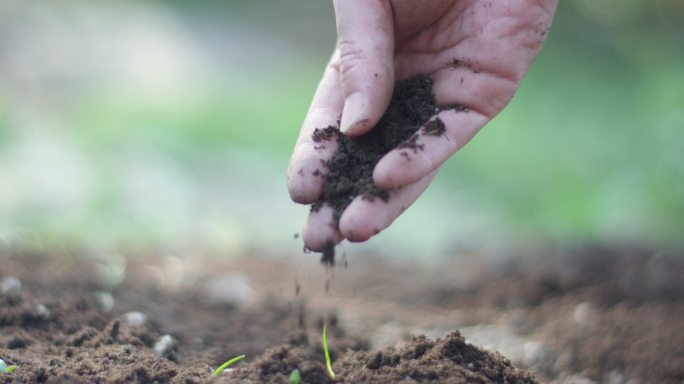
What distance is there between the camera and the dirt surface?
2.06 meters

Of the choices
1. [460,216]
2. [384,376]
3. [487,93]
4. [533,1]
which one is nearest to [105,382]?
[384,376]

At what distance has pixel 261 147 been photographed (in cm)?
665

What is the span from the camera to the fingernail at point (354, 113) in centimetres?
218

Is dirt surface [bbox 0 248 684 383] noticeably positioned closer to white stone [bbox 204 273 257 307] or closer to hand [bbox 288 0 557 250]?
white stone [bbox 204 273 257 307]

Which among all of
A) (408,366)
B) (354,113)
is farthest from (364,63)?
(408,366)

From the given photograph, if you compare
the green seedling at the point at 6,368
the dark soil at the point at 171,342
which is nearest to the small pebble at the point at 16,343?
the dark soil at the point at 171,342

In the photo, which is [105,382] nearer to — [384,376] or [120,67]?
[384,376]

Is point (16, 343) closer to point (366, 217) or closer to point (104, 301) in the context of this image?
point (104, 301)

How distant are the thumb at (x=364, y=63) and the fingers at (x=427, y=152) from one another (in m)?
0.18

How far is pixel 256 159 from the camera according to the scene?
6461mm

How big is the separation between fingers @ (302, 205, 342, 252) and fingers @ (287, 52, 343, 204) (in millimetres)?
115

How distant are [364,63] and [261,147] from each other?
4520 millimetres

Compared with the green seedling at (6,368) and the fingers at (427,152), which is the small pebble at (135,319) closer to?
the green seedling at (6,368)

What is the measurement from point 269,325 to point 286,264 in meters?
1.65
